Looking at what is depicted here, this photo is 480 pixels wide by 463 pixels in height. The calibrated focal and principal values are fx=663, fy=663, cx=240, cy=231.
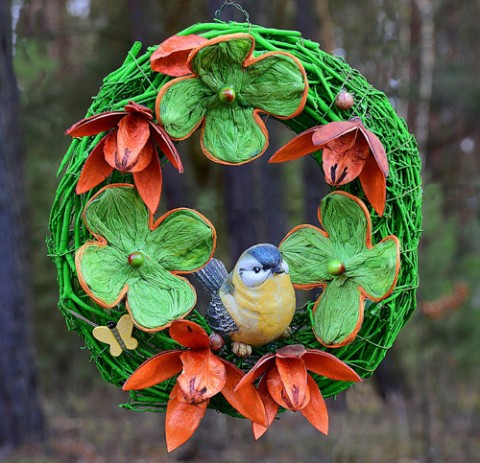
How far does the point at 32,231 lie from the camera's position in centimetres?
499

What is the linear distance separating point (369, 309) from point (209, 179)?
3.52 m

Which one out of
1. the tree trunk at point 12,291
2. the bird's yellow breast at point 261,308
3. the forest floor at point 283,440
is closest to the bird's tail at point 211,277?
the bird's yellow breast at point 261,308

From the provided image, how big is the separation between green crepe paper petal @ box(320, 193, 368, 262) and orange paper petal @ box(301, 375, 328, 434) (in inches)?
10.5

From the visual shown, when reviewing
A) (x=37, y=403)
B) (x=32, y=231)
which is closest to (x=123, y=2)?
(x=32, y=231)

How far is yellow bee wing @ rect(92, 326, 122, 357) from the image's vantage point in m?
1.29

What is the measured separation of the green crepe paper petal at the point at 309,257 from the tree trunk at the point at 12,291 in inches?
88.8

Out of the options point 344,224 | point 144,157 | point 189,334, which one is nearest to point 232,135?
point 144,157

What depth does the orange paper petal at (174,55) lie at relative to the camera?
1243 mm

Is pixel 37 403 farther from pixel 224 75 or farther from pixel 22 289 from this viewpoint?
pixel 224 75

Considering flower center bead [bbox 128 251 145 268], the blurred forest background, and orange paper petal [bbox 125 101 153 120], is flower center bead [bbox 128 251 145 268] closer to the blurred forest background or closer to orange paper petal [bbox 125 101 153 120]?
orange paper petal [bbox 125 101 153 120]

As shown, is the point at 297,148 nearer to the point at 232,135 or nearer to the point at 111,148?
the point at 232,135

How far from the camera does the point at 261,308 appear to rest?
1265 millimetres

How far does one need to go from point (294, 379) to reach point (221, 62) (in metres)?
0.62

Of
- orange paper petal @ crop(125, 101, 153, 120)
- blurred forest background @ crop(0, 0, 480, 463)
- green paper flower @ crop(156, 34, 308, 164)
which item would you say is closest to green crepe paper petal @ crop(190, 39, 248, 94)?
green paper flower @ crop(156, 34, 308, 164)
